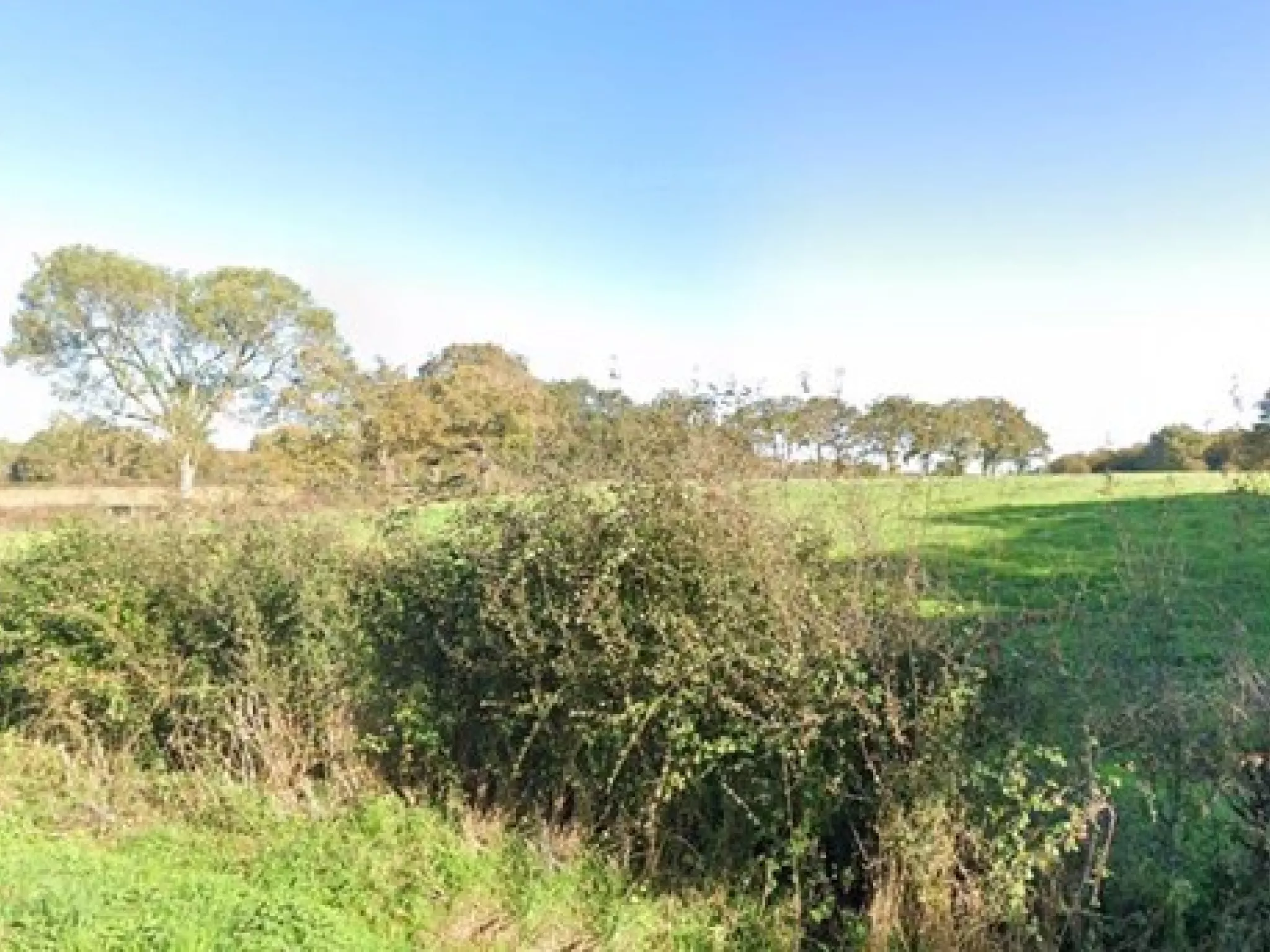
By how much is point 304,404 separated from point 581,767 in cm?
1528

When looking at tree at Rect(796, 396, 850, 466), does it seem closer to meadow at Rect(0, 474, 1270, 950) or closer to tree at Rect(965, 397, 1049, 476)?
meadow at Rect(0, 474, 1270, 950)

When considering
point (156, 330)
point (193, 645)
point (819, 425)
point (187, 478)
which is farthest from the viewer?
point (156, 330)

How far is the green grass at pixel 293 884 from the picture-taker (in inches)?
167

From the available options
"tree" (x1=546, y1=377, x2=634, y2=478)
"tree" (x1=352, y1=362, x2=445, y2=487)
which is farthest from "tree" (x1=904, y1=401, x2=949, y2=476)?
"tree" (x1=352, y1=362, x2=445, y2=487)

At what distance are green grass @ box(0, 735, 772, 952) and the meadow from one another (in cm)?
2

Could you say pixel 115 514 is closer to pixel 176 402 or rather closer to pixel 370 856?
pixel 370 856

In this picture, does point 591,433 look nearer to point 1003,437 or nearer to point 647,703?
point 647,703

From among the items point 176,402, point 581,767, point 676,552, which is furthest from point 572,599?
point 176,402

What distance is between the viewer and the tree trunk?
7.70m

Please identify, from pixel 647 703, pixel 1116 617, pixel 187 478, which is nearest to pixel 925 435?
pixel 1116 617

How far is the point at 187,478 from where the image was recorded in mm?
8812

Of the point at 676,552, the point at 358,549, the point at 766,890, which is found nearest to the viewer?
the point at 766,890

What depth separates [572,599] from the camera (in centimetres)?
515

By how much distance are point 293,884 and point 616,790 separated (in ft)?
6.11
